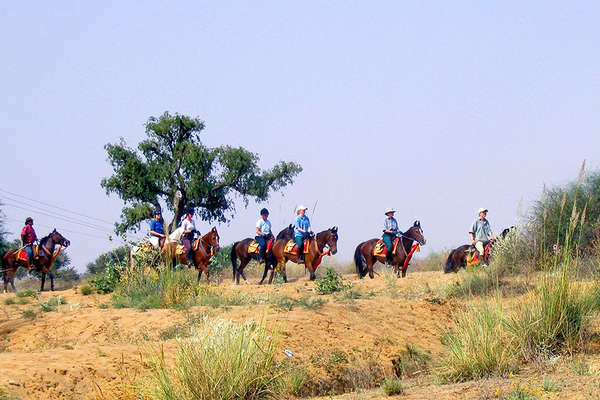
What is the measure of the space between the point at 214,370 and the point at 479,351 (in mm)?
2883

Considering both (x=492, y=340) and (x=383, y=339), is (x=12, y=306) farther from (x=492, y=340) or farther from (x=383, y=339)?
(x=492, y=340)

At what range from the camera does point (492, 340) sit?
848 centimetres

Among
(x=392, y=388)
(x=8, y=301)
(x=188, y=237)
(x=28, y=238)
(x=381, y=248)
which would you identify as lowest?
(x=392, y=388)

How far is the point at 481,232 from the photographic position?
21.3 m

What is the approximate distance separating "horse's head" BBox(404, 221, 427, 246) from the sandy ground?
20.1ft

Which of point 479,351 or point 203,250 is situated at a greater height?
point 203,250

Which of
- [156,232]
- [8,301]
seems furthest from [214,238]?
[8,301]

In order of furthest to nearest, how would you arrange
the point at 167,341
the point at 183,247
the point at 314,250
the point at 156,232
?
the point at 314,250 < the point at 183,247 < the point at 156,232 < the point at 167,341

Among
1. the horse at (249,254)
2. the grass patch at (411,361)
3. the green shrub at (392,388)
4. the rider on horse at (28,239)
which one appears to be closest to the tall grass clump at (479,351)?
the green shrub at (392,388)

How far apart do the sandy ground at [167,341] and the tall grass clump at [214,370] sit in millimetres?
420

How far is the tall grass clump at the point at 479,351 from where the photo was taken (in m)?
8.39

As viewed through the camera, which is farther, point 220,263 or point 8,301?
point 220,263

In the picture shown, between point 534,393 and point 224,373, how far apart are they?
2.87 meters

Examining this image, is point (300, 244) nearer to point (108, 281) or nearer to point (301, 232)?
point (301, 232)
